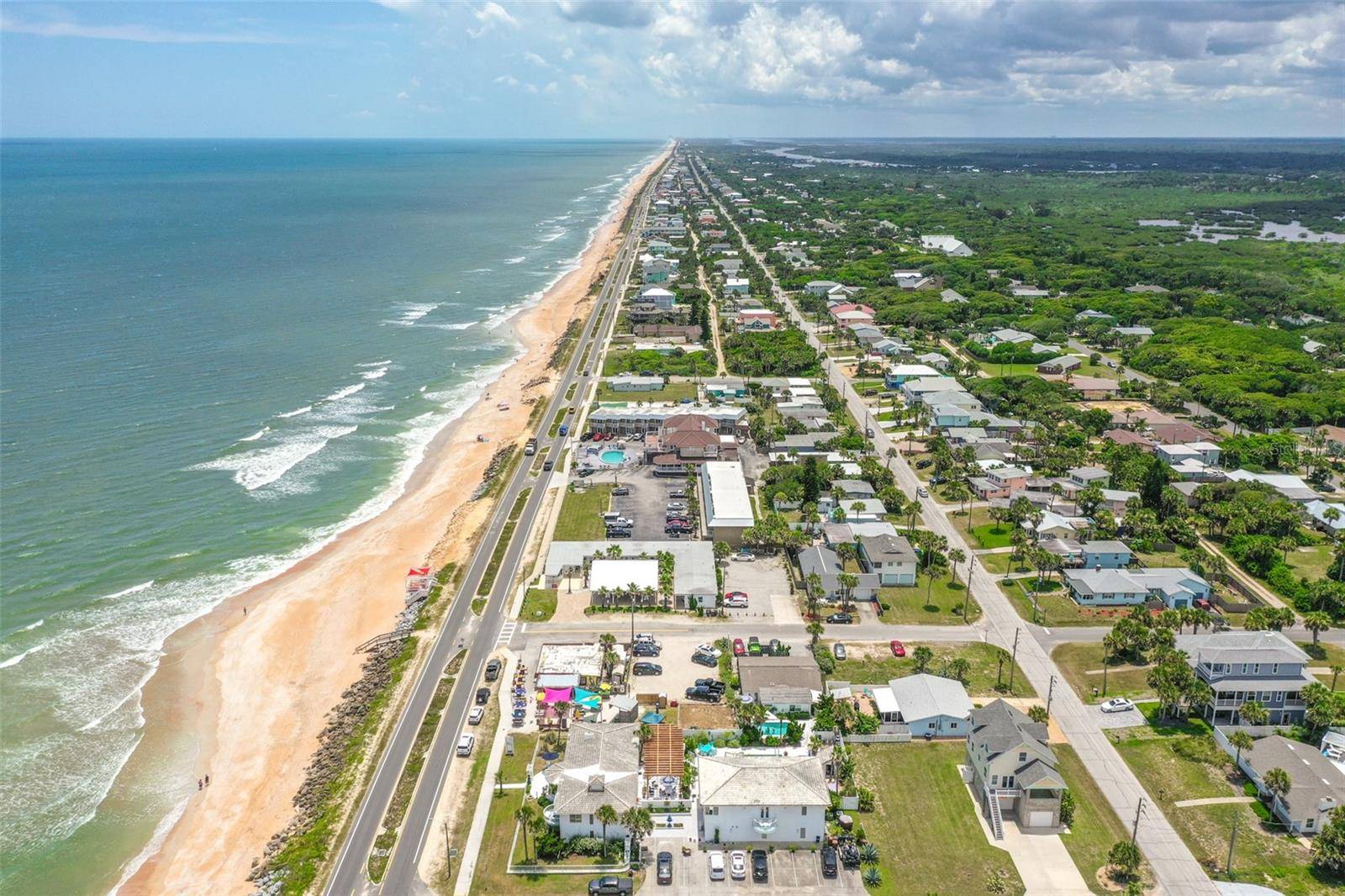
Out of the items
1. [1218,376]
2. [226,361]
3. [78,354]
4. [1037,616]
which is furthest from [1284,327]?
[78,354]

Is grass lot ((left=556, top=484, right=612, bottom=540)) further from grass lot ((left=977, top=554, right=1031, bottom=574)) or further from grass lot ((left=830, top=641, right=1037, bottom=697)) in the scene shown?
grass lot ((left=977, top=554, right=1031, bottom=574))

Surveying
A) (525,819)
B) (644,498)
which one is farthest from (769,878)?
(644,498)

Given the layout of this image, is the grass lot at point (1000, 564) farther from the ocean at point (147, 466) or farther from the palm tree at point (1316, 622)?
the ocean at point (147, 466)

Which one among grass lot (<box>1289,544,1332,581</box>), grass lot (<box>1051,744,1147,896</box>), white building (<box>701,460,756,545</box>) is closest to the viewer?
grass lot (<box>1051,744,1147,896</box>)

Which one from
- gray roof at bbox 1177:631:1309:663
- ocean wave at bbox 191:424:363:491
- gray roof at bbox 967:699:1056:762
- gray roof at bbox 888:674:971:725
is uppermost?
ocean wave at bbox 191:424:363:491

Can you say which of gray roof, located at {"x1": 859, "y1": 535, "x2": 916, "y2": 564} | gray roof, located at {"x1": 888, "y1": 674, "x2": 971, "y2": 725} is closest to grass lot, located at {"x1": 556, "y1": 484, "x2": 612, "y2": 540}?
gray roof, located at {"x1": 859, "y1": 535, "x2": 916, "y2": 564}

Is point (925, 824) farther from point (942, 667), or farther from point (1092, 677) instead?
point (1092, 677)

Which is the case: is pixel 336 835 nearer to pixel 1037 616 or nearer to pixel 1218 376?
pixel 1037 616
